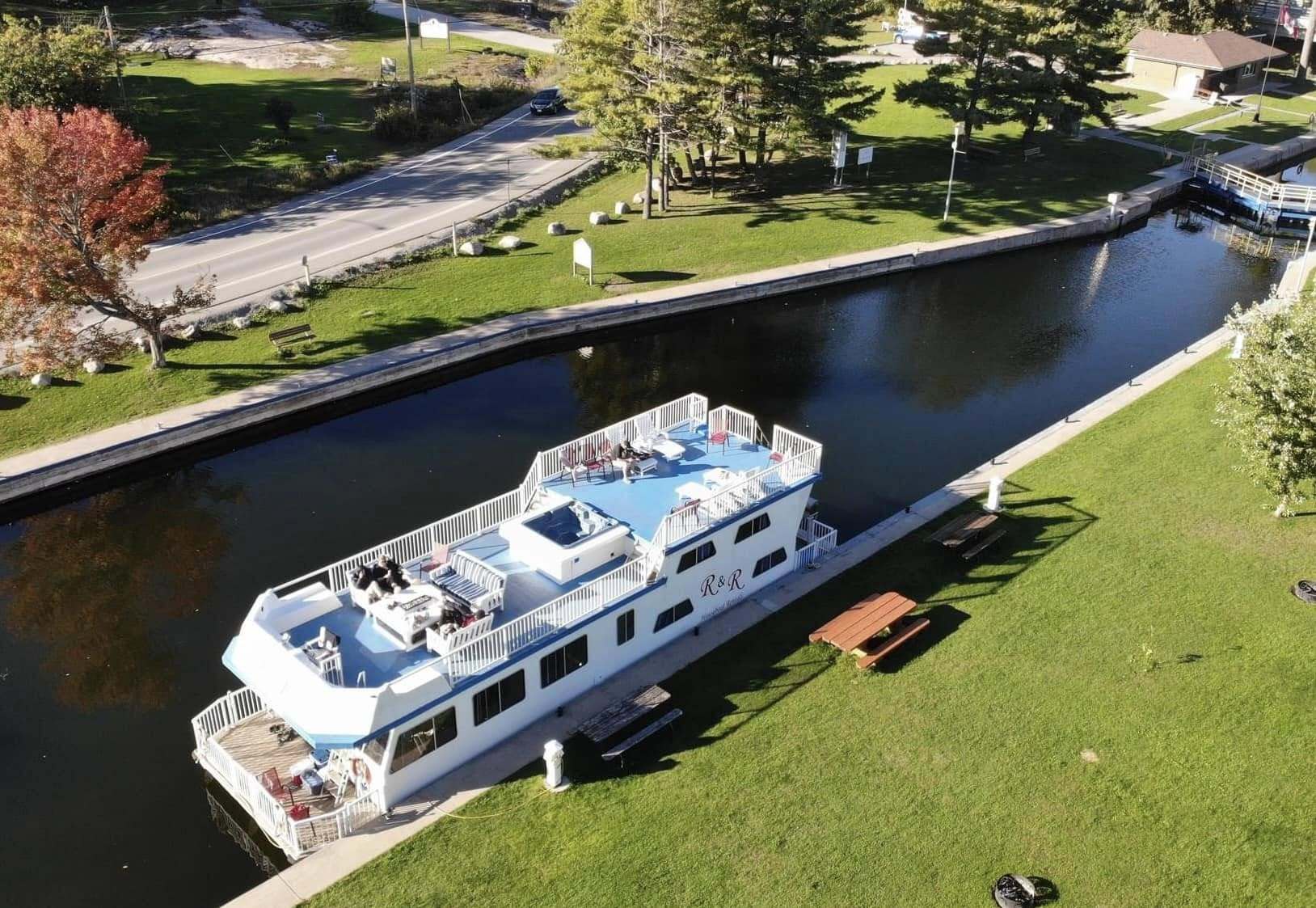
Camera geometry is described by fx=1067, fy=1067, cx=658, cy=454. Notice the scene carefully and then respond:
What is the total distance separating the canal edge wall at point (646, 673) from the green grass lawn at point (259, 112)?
42.8 m

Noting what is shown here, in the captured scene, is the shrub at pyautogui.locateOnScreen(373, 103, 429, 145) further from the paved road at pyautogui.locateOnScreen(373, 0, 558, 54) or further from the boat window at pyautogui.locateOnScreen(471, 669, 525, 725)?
the boat window at pyautogui.locateOnScreen(471, 669, 525, 725)

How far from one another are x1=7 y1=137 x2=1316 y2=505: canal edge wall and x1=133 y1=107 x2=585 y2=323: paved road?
9.22m

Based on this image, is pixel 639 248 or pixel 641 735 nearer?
pixel 641 735

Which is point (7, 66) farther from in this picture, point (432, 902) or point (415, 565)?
→ point (432, 902)

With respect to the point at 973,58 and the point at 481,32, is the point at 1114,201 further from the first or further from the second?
the point at 481,32

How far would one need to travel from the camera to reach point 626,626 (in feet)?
89.3

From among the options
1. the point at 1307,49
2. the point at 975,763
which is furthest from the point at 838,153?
the point at 1307,49

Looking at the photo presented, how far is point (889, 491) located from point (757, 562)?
810 cm

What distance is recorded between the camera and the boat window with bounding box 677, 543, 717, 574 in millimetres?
27859

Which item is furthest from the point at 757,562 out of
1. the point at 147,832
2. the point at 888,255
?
the point at 888,255

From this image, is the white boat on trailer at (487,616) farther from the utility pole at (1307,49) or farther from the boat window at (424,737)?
the utility pole at (1307,49)

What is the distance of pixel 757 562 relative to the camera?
Result: 1203 inches

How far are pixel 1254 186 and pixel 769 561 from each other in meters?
56.3

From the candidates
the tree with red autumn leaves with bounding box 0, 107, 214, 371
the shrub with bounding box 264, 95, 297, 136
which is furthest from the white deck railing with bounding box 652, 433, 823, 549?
the shrub with bounding box 264, 95, 297, 136
